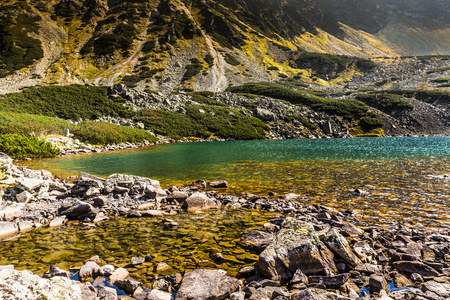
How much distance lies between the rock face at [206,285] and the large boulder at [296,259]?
0.94 metres

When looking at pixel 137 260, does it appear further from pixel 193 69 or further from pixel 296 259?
pixel 193 69

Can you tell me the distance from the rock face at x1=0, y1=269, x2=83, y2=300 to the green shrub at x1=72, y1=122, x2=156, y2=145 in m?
47.8

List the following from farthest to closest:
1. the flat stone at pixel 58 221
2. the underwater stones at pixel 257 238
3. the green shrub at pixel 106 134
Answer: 1. the green shrub at pixel 106 134
2. the flat stone at pixel 58 221
3. the underwater stones at pixel 257 238

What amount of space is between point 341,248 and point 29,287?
22.8 ft

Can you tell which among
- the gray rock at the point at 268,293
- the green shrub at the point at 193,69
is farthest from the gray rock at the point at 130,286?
the green shrub at the point at 193,69

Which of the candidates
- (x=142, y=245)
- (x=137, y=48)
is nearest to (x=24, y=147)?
(x=142, y=245)

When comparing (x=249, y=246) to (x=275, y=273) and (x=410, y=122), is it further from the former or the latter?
(x=410, y=122)

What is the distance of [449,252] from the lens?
712 centimetres

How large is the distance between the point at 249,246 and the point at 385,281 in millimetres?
3779

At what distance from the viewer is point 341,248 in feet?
21.8

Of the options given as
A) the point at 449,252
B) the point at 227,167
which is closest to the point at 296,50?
the point at 227,167

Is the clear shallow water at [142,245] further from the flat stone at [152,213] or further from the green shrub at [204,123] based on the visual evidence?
the green shrub at [204,123]

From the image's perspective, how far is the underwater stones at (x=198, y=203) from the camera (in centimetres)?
1257

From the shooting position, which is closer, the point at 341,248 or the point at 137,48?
the point at 341,248
